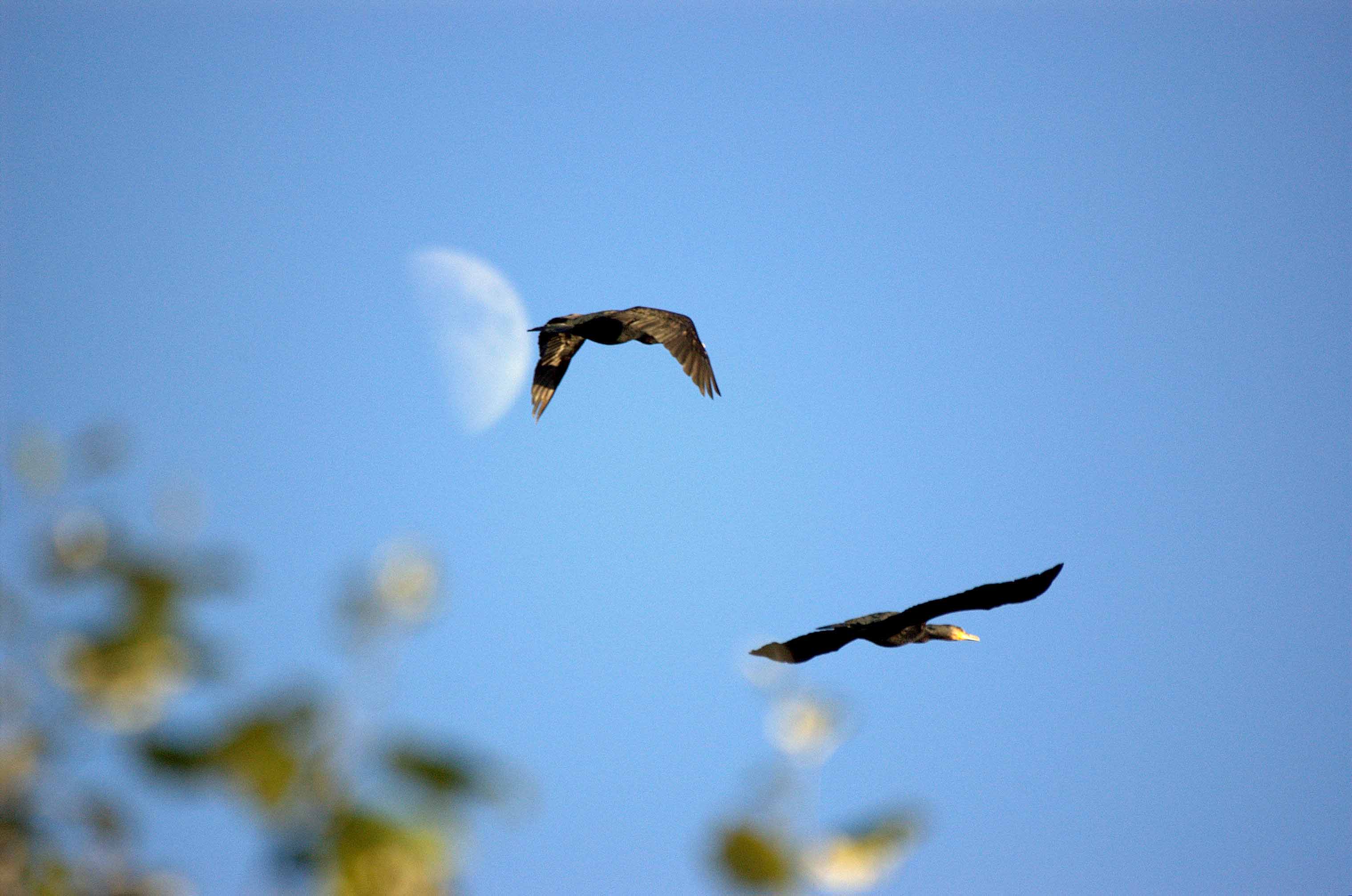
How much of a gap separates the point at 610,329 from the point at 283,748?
11.8 m

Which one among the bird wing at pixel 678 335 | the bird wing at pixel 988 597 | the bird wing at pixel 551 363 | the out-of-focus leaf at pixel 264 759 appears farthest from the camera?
the bird wing at pixel 551 363

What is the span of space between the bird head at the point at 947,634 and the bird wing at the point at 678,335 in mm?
3532

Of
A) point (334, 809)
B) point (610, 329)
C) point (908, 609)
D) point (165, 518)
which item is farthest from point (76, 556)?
point (610, 329)

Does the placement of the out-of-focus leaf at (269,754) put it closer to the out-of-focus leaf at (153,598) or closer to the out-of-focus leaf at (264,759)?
the out-of-focus leaf at (264,759)

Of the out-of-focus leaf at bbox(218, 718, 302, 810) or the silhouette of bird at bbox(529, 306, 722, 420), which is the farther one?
the silhouette of bird at bbox(529, 306, 722, 420)

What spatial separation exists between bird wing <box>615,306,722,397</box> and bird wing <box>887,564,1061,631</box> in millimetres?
3746

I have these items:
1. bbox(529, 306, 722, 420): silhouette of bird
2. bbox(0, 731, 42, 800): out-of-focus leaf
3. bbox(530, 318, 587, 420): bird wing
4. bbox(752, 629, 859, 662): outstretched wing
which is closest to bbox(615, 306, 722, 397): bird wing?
bbox(529, 306, 722, 420): silhouette of bird

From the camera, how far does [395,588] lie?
128 centimetres

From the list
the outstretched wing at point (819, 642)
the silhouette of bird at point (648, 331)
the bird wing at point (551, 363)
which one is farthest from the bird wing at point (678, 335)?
the outstretched wing at point (819, 642)

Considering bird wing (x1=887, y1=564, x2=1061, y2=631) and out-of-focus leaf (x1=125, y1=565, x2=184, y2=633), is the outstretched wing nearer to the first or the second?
bird wing (x1=887, y1=564, x2=1061, y2=631)

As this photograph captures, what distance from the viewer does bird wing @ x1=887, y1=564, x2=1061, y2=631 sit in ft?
30.4

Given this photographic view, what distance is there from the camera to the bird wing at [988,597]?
9266mm

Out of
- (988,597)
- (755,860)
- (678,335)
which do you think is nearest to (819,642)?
(988,597)

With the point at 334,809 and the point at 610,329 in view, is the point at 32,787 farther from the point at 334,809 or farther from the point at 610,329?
the point at 610,329
